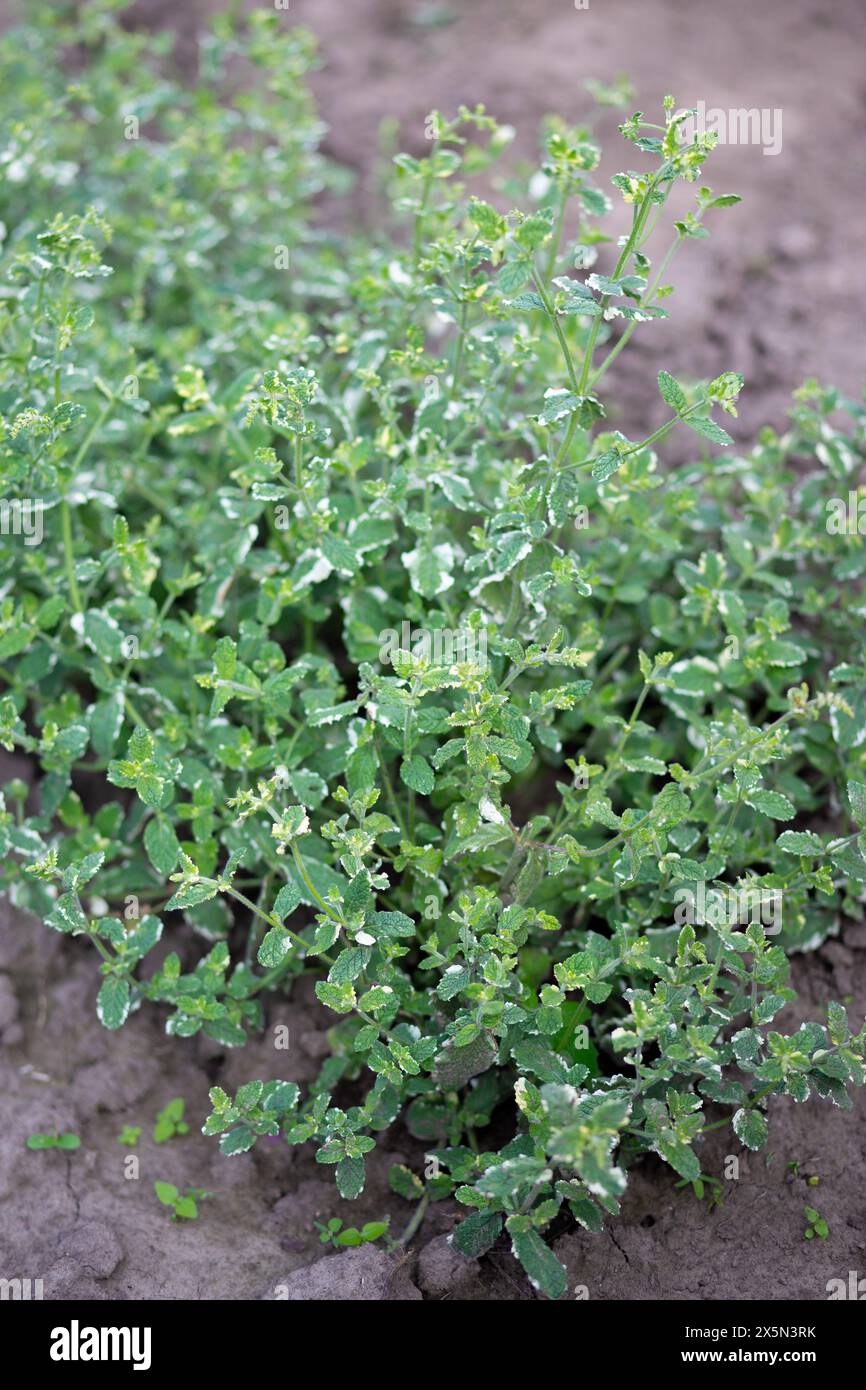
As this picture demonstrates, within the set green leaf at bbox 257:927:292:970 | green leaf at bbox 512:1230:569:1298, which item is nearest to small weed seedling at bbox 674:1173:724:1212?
green leaf at bbox 512:1230:569:1298

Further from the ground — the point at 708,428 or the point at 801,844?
the point at 708,428

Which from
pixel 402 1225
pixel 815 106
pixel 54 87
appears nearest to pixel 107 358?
pixel 54 87

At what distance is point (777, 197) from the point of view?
4648mm

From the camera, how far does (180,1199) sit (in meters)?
2.64

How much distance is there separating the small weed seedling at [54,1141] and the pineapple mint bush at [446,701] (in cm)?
30

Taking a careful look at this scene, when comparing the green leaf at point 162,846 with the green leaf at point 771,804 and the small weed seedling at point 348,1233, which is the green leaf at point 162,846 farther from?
the green leaf at point 771,804

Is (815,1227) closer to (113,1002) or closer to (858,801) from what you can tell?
(858,801)

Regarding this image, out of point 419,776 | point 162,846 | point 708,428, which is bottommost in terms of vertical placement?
point 162,846

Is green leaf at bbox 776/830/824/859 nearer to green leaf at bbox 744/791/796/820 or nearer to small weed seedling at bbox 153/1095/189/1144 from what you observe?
green leaf at bbox 744/791/796/820

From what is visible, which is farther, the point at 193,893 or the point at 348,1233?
the point at 348,1233

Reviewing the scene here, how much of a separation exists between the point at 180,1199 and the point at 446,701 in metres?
1.21

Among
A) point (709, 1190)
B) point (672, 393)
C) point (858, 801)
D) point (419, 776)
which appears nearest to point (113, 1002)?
point (419, 776)

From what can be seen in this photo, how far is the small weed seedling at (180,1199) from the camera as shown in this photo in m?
2.62
